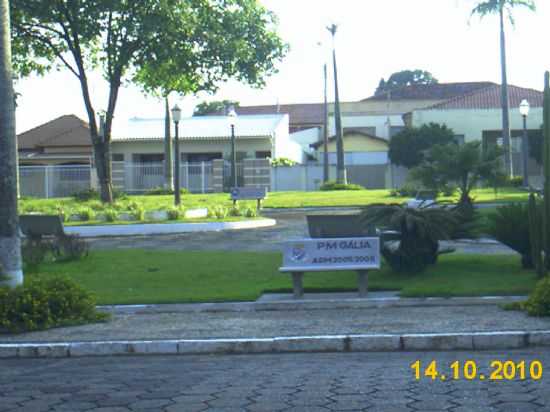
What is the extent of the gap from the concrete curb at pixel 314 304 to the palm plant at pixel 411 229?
1891mm

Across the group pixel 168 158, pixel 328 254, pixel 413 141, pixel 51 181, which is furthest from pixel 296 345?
pixel 413 141

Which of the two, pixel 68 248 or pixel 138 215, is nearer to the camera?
pixel 68 248

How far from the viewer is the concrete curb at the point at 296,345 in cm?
926

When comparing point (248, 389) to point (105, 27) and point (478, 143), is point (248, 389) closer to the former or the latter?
point (478, 143)

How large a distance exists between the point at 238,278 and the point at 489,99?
48213 mm

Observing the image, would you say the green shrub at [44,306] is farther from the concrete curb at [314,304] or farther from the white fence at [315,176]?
the white fence at [315,176]

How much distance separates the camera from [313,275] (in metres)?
14.7

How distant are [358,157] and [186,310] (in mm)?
45385

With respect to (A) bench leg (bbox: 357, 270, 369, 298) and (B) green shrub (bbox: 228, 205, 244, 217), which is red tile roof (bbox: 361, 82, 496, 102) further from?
(A) bench leg (bbox: 357, 270, 369, 298)

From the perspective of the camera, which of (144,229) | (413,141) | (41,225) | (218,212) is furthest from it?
(413,141)

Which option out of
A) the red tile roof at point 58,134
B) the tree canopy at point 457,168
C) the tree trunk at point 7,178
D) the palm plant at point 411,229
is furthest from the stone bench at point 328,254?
the red tile roof at point 58,134

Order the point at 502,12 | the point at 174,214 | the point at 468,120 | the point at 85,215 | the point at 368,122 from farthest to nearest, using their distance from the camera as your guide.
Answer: the point at 368,122 → the point at 468,120 → the point at 502,12 → the point at 85,215 → the point at 174,214

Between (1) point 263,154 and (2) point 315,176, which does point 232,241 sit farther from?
(1) point 263,154

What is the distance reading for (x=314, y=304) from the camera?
12227 millimetres
